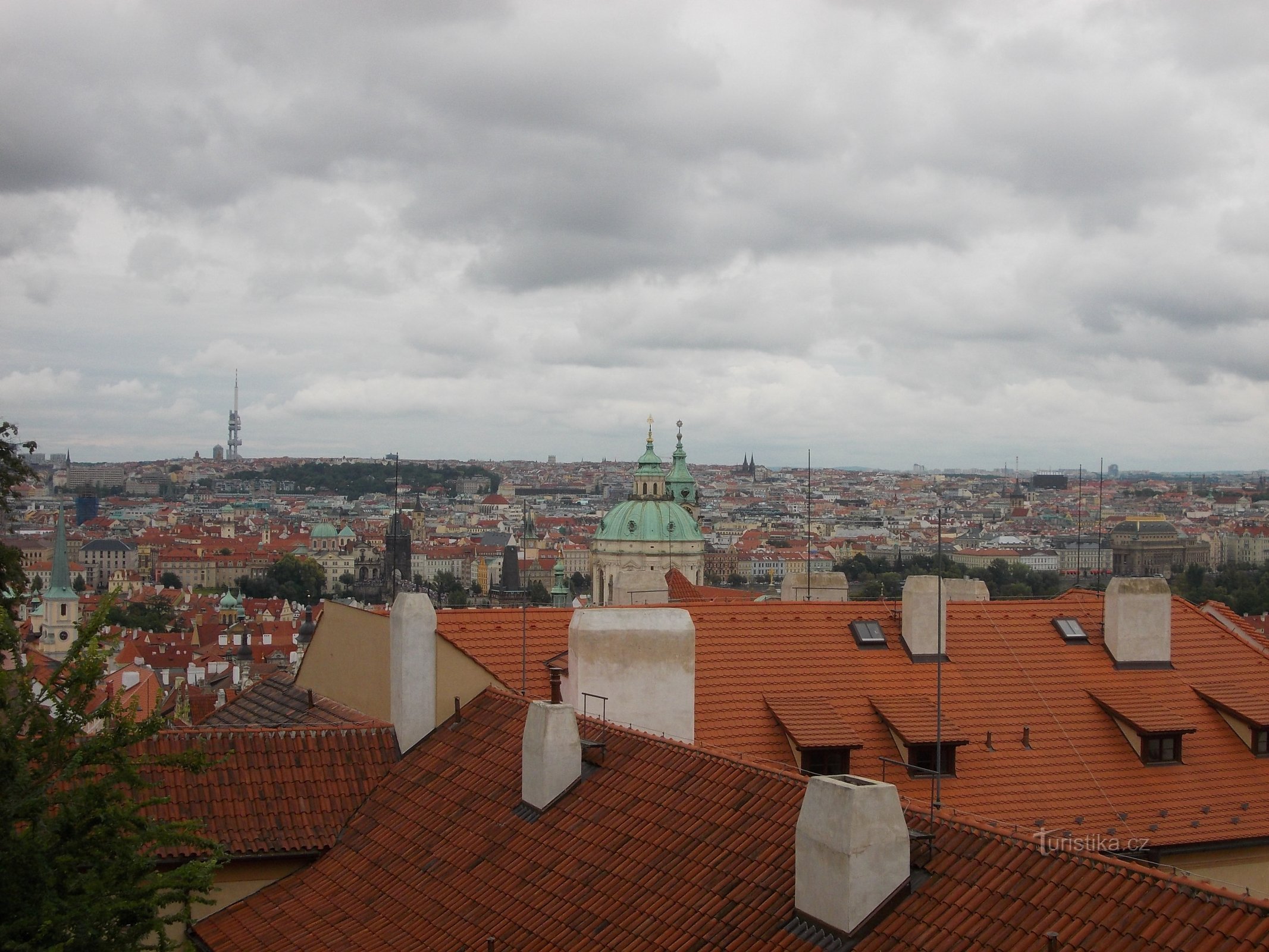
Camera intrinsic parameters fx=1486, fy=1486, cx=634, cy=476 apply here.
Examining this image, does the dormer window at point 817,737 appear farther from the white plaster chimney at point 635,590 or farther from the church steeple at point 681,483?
the church steeple at point 681,483

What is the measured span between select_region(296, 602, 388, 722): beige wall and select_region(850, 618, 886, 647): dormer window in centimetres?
442

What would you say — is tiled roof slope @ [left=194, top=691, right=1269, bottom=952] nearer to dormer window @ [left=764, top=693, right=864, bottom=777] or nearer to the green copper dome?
dormer window @ [left=764, top=693, right=864, bottom=777]

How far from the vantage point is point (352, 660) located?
45.3 ft

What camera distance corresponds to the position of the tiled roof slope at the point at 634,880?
6.47m

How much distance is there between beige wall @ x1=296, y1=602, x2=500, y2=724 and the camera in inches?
487

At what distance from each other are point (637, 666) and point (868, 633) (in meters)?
3.27

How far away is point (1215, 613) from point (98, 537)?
15978 cm

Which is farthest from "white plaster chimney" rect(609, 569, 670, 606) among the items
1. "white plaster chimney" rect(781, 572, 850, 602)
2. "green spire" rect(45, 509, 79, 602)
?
"green spire" rect(45, 509, 79, 602)

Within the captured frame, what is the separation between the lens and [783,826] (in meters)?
8.18

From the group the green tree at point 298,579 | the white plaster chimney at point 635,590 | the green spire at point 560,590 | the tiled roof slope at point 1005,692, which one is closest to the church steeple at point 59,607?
the green spire at point 560,590

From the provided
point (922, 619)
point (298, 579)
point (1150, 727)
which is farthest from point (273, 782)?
point (298, 579)

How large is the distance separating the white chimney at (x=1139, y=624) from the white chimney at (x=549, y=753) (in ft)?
21.4

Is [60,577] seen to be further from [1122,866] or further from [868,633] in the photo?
[1122,866]

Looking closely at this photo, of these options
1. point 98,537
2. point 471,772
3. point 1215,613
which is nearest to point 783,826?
point 471,772
